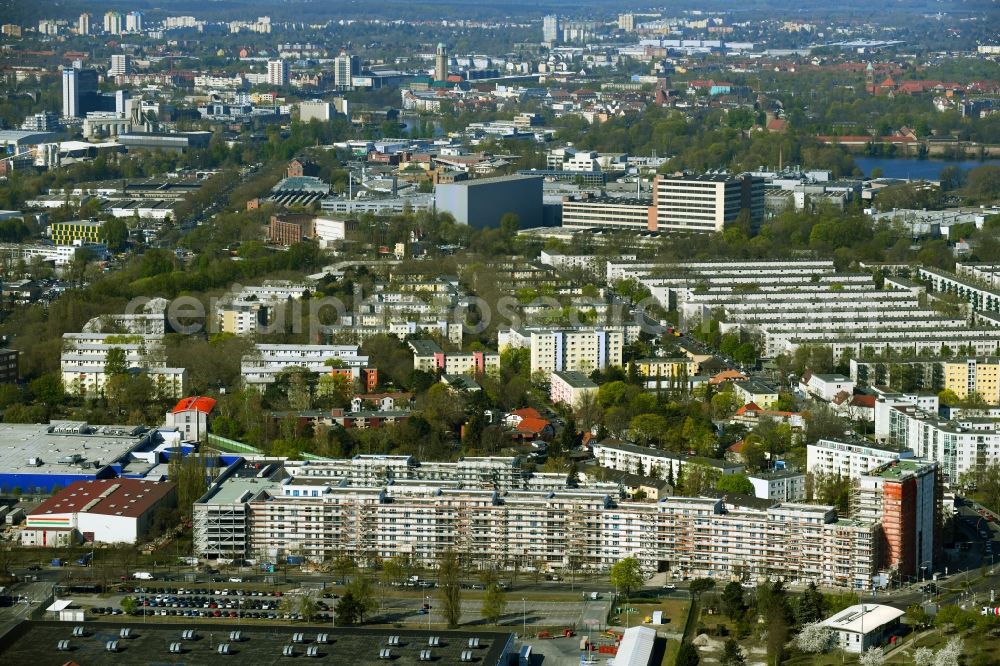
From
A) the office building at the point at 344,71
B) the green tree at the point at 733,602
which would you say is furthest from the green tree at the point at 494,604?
the office building at the point at 344,71

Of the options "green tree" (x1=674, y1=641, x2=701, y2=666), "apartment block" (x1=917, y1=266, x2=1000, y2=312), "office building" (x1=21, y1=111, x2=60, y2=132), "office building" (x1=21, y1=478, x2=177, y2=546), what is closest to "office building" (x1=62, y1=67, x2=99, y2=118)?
"office building" (x1=21, y1=111, x2=60, y2=132)

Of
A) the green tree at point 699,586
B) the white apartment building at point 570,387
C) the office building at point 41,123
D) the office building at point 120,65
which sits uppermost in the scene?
the office building at point 120,65

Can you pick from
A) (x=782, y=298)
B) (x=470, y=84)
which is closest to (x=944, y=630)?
(x=782, y=298)

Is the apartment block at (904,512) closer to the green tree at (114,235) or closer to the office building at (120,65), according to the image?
the green tree at (114,235)

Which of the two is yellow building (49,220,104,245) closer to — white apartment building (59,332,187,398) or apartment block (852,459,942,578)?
white apartment building (59,332,187,398)

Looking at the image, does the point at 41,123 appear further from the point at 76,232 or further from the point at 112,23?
the point at 112,23

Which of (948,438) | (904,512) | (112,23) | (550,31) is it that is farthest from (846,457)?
(550,31)
